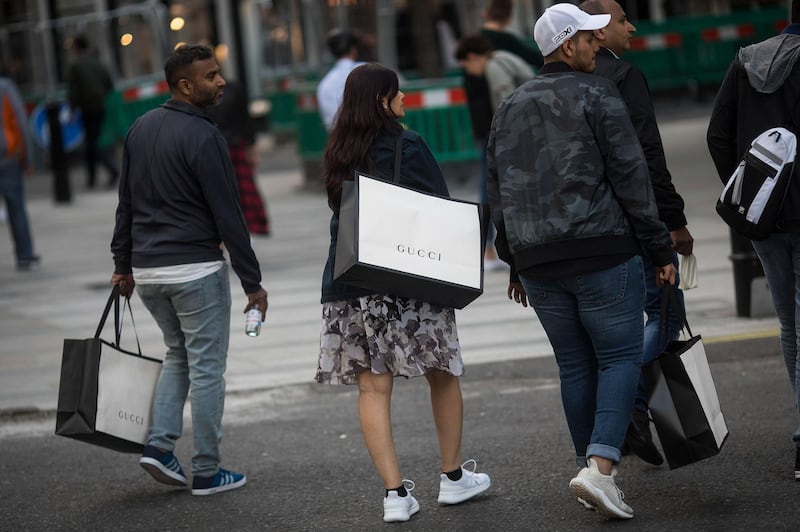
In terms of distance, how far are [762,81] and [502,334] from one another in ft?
12.1

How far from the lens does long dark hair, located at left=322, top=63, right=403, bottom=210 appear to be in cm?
476

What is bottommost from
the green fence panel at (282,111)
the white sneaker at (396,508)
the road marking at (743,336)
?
the green fence panel at (282,111)

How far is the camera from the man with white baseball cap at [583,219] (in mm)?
4477

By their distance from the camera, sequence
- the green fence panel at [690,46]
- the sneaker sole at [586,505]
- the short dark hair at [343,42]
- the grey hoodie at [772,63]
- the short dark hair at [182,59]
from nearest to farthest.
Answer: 1. the sneaker sole at [586,505]
2. the grey hoodie at [772,63]
3. the short dark hair at [182,59]
4. the short dark hair at [343,42]
5. the green fence panel at [690,46]

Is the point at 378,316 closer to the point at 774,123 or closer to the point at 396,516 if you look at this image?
the point at 396,516

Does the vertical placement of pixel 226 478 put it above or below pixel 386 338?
below

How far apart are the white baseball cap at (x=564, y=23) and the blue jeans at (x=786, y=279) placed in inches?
42.2

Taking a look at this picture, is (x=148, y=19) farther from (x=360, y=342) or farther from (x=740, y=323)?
(x=360, y=342)

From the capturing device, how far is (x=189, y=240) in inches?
210

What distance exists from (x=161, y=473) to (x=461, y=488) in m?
1.23

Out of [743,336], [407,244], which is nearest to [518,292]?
[407,244]

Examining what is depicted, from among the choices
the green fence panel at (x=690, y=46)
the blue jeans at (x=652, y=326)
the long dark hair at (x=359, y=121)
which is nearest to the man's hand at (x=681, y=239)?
the blue jeans at (x=652, y=326)

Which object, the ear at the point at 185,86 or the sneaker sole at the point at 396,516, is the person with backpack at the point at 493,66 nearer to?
the ear at the point at 185,86

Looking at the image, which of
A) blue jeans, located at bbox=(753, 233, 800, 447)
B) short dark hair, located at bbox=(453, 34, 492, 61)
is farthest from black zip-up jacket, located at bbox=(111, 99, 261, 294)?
short dark hair, located at bbox=(453, 34, 492, 61)
